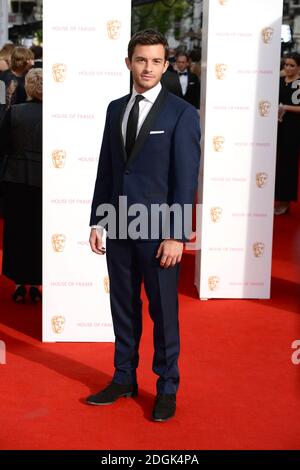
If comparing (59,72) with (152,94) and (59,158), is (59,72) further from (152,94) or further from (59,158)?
(152,94)

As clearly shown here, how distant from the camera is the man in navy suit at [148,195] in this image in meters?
4.46

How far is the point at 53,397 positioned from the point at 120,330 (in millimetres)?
535

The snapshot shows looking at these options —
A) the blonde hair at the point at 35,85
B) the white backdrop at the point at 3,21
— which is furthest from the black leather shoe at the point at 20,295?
the white backdrop at the point at 3,21

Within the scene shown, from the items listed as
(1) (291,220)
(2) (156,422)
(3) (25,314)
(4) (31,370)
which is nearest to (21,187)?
(3) (25,314)

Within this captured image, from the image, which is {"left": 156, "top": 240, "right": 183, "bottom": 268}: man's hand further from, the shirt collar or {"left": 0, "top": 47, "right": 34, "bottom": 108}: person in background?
{"left": 0, "top": 47, "right": 34, "bottom": 108}: person in background

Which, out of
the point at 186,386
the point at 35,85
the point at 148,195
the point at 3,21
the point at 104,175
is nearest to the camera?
the point at 148,195

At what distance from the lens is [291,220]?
35.9ft

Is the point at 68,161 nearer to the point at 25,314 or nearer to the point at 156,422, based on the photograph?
the point at 25,314

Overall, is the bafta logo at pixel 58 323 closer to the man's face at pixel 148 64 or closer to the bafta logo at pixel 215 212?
the bafta logo at pixel 215 212

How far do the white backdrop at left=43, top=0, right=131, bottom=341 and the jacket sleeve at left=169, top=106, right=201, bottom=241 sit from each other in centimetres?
138

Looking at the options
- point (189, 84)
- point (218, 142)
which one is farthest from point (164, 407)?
point (189, 84)

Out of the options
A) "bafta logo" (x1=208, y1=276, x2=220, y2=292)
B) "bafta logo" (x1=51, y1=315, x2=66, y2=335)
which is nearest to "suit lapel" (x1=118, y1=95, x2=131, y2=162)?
"bafta logo" (x1=51, y1=315, x2=66, y2=335)

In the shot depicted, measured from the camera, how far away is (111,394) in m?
4.92

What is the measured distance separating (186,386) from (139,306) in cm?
63
